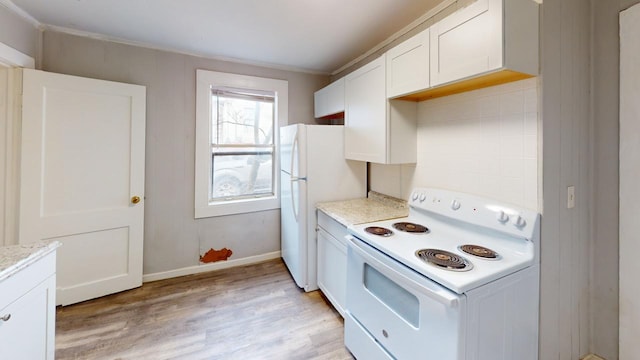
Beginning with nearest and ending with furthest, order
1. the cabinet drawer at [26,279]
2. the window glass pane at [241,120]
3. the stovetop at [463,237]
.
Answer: the cabinet drawer at [26,279] → the stovetop at [463,237] → the window glass pane at [241,120]

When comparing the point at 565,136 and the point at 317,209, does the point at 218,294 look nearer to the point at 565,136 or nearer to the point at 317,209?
the point at 317,209

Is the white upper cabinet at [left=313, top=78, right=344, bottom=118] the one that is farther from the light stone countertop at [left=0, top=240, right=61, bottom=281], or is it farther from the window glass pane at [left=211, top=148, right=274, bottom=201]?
the light stone countertop at [left=0, top=240, right=61, bottom=281]

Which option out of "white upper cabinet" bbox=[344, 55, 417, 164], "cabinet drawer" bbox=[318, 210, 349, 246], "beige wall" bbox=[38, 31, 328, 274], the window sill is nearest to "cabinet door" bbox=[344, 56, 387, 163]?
"white upper cabinet" bbox=[344, 55, 417, 164]

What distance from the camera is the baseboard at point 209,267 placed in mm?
2668

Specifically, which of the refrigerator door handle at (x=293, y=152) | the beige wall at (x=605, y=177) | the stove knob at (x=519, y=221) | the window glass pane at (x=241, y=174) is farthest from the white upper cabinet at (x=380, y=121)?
the window glass pane at (x=241, y=174)

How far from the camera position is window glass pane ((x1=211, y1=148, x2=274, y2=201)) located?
2941mm

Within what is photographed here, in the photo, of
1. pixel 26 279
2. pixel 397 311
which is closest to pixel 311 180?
pixel 397 311

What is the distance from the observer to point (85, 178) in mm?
2219

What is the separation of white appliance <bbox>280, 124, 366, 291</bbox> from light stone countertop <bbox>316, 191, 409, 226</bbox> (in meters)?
0.12

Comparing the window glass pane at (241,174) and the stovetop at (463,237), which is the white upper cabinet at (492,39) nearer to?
the stovetop at (463,237)

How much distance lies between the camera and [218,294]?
7.95 ft

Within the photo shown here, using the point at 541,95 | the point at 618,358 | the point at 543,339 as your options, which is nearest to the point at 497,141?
the point at 541,95

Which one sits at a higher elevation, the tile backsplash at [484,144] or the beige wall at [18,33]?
the beige wall at [18,33]

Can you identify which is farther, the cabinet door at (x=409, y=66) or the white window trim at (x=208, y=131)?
the white window trim at (x=208, y=131)
